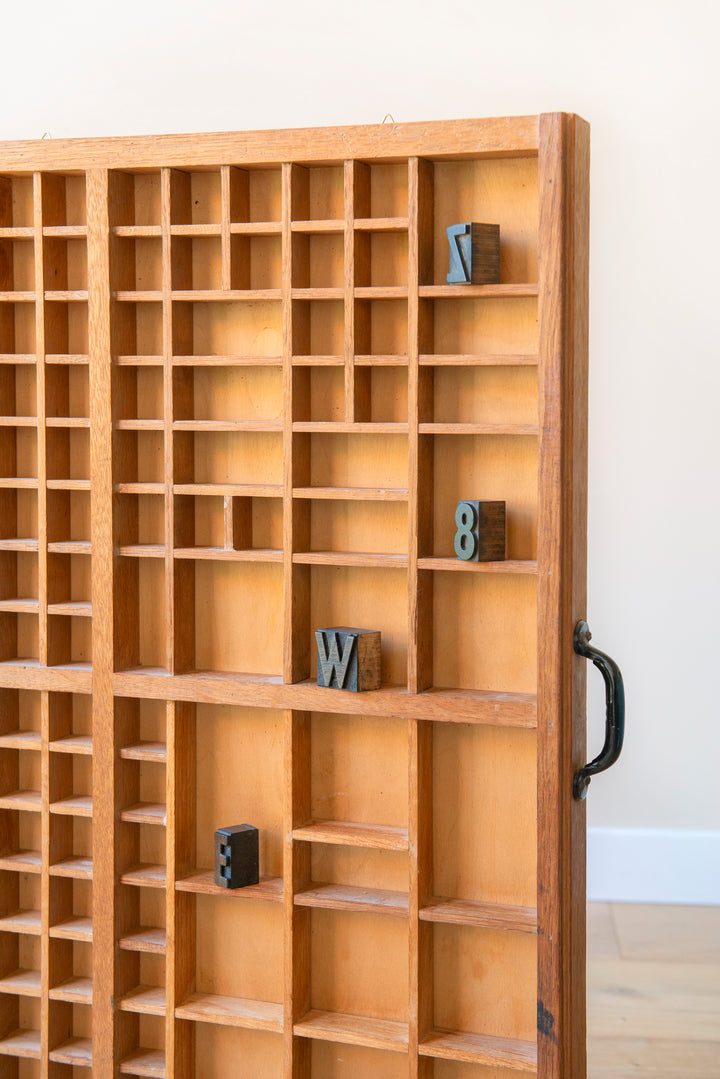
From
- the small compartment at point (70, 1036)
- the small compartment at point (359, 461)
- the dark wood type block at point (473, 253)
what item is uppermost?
the dark wood type block at point (473, 253)

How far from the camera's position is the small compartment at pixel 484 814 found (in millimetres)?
2240

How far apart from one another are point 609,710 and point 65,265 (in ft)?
4.85

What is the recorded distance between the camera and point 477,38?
3.92 m

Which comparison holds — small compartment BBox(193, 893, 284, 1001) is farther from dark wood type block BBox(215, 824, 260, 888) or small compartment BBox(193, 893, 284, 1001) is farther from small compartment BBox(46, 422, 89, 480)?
small compartment BBox(46, 422, 89, 480)

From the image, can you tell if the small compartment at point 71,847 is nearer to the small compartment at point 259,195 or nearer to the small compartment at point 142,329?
the small compartment at point 142,329

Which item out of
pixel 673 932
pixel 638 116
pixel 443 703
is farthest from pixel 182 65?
pixel 673 932

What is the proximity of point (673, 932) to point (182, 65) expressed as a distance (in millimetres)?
3460

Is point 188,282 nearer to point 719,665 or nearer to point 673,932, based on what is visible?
point 719,665

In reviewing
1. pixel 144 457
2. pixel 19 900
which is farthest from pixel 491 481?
pixel 19 900

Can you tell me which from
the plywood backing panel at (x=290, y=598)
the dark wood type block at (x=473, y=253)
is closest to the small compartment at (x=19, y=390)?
the plywood backing panel at (x=290, y=598)

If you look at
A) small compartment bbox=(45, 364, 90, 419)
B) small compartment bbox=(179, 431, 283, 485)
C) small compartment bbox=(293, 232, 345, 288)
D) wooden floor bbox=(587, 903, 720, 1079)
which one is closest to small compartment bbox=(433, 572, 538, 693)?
small compartment bbox=(179, 431, 283, 485)

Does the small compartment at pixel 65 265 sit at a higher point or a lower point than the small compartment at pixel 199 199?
lower

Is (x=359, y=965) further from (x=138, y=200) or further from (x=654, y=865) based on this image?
(x=654, y=865)

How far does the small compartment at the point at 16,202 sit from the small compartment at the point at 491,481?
Answer: 1045 mm
